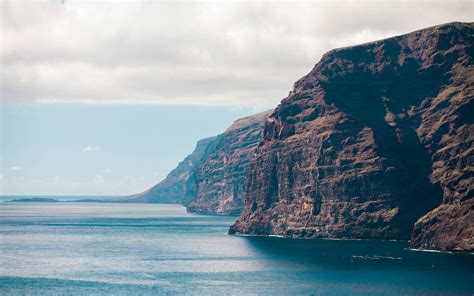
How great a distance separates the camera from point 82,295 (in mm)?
186500

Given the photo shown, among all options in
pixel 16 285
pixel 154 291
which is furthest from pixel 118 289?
pixel 16 285

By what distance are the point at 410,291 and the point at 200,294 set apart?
46285 millimetres

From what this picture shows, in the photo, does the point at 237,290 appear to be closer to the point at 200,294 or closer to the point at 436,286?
the point at 200,294

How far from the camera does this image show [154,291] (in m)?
194

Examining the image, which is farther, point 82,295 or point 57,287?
point 57,287

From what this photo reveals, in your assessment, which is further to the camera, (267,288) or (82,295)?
(267,288)

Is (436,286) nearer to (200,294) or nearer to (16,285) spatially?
(200,294)

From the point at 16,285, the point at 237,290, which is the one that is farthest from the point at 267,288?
the point at 16,285

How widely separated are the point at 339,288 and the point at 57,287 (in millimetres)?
64969

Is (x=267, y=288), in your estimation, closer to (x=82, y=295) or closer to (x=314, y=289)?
(x=314, y=289)

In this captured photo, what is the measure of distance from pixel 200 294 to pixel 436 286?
53.4 metres

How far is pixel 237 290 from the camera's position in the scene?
645 feet

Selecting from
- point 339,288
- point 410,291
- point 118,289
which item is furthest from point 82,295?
point 410,291

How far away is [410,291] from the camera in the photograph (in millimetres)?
189000
